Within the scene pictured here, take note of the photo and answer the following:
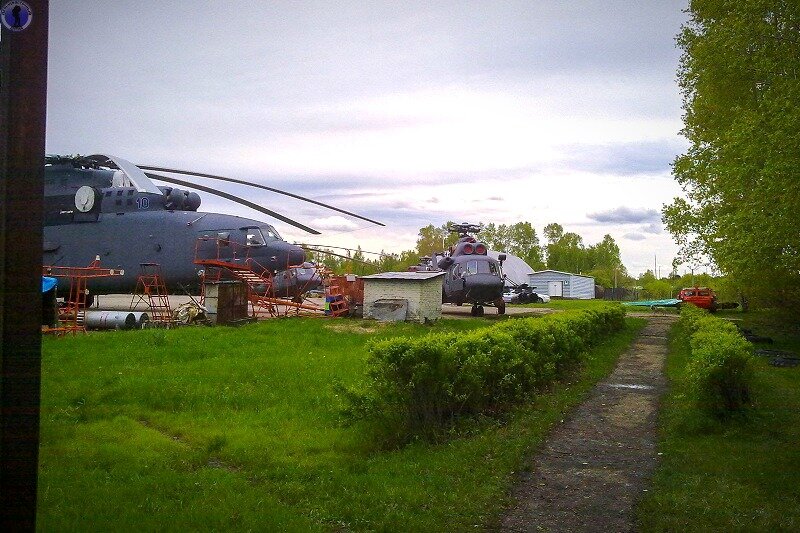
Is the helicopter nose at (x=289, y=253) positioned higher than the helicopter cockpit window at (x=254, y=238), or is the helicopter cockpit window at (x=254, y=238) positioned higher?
the helicopter cockpit window at (x=254, y=238)

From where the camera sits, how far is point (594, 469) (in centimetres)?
664

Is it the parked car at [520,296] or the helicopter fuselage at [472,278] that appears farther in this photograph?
the parked car at [520,296]

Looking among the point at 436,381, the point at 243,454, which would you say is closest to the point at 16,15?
the point at 243,454

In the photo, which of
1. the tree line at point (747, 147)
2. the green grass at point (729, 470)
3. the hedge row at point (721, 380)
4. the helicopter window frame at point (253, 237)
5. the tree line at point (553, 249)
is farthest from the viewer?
the tree line at point (553, 249)

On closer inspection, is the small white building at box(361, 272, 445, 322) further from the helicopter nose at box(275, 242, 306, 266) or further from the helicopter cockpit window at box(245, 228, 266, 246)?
the helicopter cockpit window at box(245, 228, 266, 246)

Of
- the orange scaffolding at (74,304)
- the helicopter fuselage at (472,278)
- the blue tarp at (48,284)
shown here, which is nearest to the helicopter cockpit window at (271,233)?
the orange scaffolding at (74,304)

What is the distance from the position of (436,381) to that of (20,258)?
5.22m

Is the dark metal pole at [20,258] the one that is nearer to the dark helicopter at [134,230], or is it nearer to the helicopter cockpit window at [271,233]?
the dark helicopter at [134,230]

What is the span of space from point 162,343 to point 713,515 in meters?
11.7

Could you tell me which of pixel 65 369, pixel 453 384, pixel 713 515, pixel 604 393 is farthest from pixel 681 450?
pixel 65 369

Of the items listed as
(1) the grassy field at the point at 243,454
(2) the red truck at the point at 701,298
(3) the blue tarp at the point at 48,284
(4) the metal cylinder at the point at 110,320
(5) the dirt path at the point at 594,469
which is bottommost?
(5) the dirt path at the point at 594,469

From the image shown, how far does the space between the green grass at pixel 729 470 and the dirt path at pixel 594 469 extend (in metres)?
0.20

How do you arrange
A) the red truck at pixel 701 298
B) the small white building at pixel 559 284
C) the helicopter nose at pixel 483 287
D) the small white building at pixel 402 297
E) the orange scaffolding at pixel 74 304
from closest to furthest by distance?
the orange scaffolding at pixel 74 304, the small white building at pixel 402 297, the helicopter nose at pixel 483 287, the red truck at pixel 701 298, the small white building at pixel 559 284

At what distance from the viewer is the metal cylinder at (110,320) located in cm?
1827
